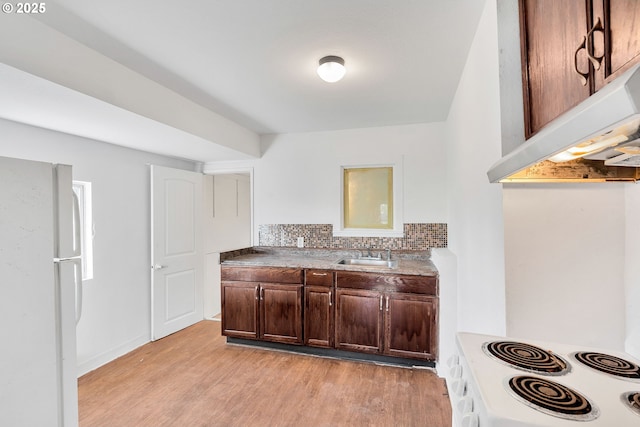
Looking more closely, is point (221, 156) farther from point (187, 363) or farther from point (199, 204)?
point (187, 363)

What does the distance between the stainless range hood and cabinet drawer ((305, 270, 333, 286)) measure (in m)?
2.11

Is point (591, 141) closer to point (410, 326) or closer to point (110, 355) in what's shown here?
point (410, 326)

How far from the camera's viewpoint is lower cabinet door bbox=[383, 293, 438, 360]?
8.81 ft

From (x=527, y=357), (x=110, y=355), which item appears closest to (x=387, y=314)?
(x=527, y=357)

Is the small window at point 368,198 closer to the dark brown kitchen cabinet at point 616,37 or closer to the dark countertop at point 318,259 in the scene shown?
the dark countertop at point 318,259

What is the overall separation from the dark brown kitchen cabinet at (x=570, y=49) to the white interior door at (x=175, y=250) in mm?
3402

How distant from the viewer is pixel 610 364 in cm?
89

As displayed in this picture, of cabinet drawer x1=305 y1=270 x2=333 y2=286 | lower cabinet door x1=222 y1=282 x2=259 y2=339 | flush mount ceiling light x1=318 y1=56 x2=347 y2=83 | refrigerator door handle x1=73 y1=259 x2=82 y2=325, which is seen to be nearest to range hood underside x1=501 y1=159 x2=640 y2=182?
flush mount ceiling light x1=318 y1=56 x2=347 y2=83

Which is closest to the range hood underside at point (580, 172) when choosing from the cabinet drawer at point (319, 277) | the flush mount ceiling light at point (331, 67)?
the flush mount ceiling light at point (331, 67)

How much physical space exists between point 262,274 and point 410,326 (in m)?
1.51

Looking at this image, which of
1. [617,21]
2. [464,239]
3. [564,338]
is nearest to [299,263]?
[464,239]

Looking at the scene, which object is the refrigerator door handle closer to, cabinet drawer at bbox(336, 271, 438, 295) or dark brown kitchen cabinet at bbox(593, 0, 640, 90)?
cabinet drawer at bbox(336, 271, 438, 295)

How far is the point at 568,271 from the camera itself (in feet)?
3.75

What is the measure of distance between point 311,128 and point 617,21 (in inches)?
120
